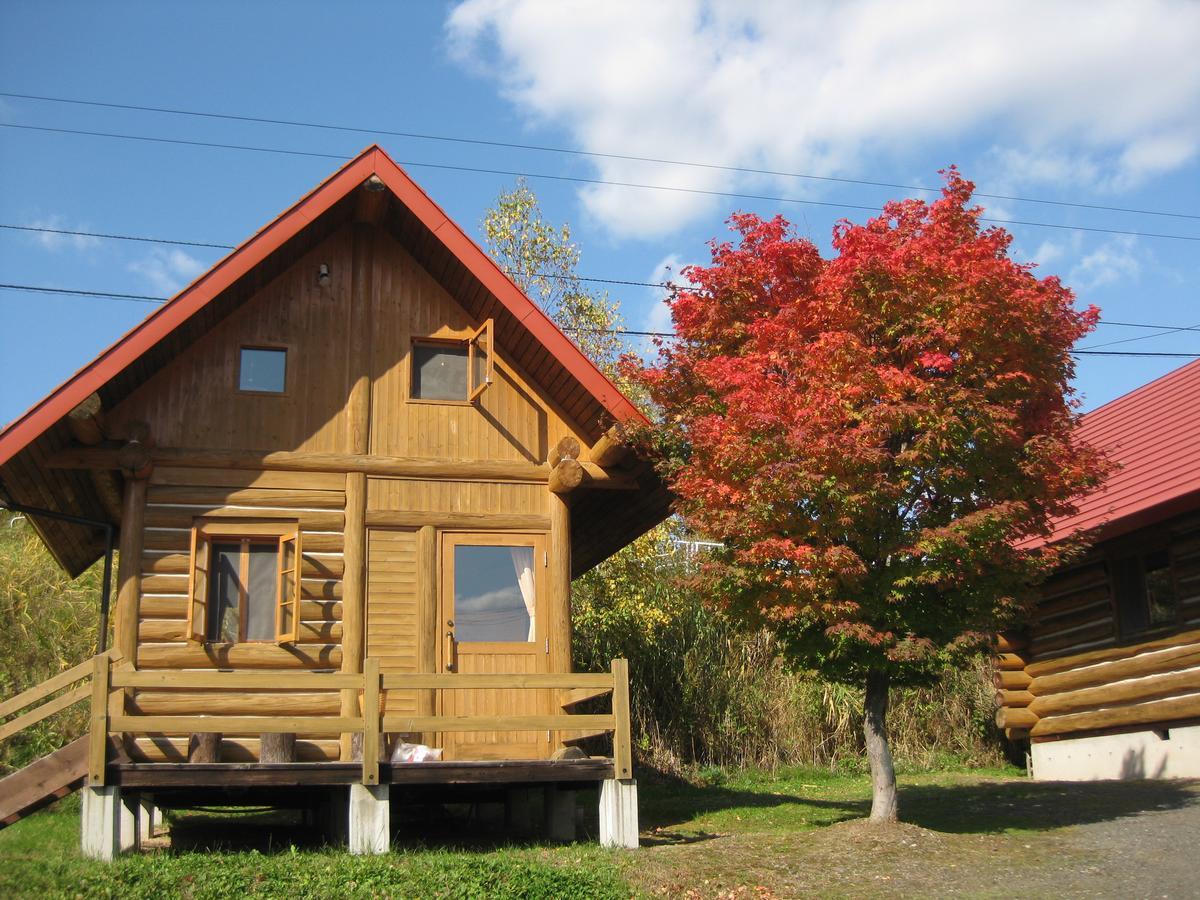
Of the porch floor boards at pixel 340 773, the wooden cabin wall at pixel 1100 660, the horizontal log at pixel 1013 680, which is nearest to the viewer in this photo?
the porch floor boards at pixel 340 773

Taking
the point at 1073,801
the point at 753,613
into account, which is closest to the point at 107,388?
the point at 753,613

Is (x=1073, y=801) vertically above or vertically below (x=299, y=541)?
below

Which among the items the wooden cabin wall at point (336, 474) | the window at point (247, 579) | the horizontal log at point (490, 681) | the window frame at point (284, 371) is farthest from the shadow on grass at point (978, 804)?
the window frame at point (284, 371)

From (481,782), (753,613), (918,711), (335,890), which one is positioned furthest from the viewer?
(918,711)

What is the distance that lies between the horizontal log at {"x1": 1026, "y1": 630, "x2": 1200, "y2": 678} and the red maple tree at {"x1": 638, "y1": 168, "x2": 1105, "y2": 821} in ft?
18.1

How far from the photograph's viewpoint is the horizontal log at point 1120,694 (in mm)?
17469

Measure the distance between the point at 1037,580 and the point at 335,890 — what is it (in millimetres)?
8111

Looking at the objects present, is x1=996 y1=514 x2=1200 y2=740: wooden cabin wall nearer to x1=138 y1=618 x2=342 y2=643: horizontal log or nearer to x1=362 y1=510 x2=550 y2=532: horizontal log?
x1=362 y1=510 x2=550 y2=532: horizontal log

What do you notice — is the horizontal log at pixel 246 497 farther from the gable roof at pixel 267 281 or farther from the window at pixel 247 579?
the gable roof at pixel 267 281

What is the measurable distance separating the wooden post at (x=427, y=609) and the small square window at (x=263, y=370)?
2463 mm

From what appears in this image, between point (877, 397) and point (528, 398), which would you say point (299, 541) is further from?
point (877, 397)

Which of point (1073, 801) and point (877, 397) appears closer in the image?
point (877, 397)

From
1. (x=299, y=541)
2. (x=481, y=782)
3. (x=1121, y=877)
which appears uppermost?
(x=299, y=541)

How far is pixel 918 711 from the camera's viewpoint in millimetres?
23781
